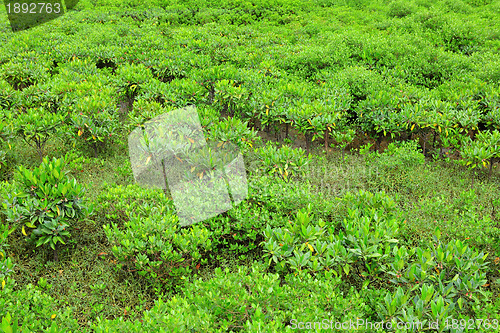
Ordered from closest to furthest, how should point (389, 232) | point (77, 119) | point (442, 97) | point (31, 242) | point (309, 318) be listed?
point (309, 318)
point (389, 232)
point (31, 242)
point (77, 119)
point (442, 97)

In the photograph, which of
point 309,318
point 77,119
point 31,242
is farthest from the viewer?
point 77,119

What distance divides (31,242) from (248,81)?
503 cm

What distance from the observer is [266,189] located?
14.9ft

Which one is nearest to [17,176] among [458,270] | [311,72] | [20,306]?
[20,306]

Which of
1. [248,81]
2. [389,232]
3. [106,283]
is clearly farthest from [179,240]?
[248,81]

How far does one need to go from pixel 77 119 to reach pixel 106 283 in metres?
3.19

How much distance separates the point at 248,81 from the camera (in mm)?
7129

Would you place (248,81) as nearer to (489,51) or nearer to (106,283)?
(106,283)

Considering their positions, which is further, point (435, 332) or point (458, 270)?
point (458, 270)

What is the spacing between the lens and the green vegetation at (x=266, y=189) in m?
3.10

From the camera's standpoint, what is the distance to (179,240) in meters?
3.74

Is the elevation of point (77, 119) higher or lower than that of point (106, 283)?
higher

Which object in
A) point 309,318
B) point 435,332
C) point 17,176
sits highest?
point 17,176

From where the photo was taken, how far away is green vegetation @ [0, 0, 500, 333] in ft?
10.2
